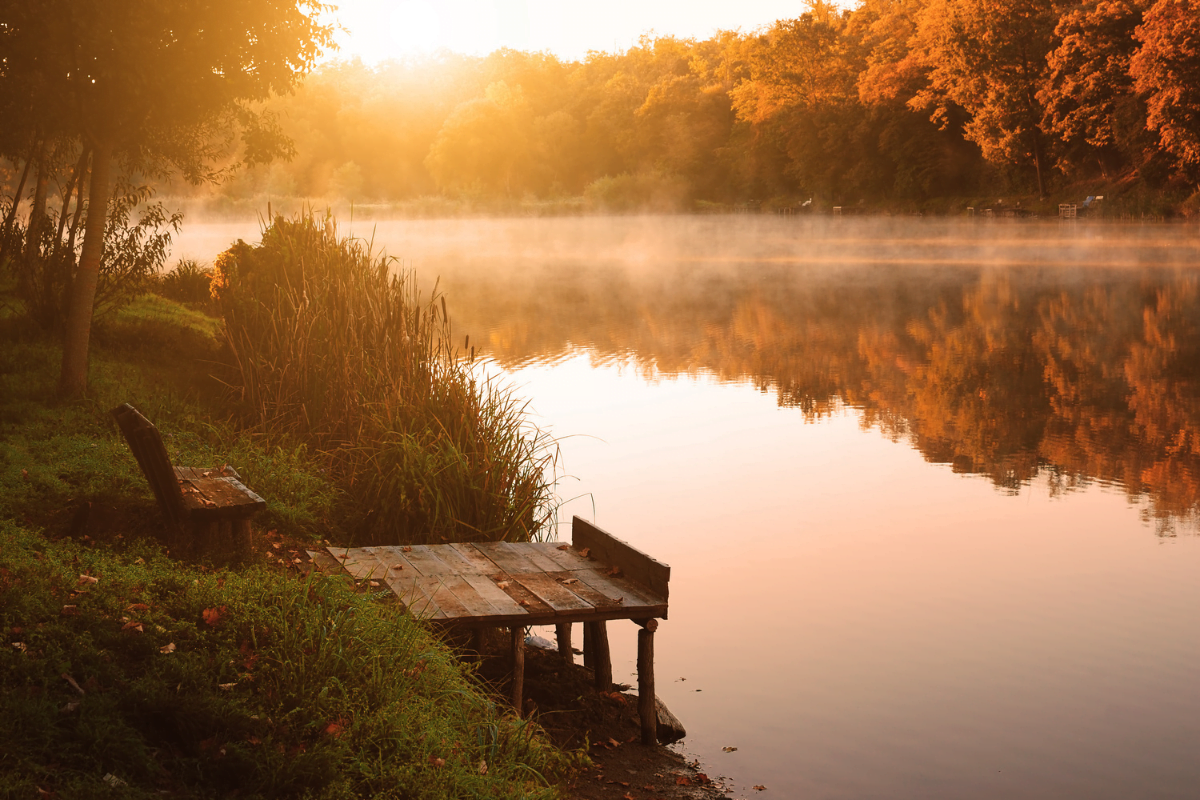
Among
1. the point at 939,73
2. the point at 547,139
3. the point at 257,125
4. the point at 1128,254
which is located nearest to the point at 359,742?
the point at 257,125

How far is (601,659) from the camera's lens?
20.2ft

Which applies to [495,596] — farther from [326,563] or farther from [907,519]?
[907,519]

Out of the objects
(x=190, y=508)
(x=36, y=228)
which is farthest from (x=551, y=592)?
(x=36, y=228)

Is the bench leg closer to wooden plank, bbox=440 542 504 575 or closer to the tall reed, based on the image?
wooden plank, bbox=440 542 504 575

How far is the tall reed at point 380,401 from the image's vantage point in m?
7.86

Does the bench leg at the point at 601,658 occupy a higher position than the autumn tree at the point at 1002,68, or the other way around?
the autumn tree at the point at 1002,68

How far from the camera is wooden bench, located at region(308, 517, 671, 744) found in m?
5.43

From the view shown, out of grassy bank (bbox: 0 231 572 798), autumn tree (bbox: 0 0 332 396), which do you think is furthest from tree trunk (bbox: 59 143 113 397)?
grassy bank (bbox: 0 231 572 798)

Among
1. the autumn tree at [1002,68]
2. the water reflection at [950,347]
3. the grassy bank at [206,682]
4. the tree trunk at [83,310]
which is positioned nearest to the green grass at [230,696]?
the grassy bank at [206,682]

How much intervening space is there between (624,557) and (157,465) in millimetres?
2348

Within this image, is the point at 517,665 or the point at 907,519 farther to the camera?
the point at 907,519

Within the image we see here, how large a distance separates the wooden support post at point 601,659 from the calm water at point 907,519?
1.39ft

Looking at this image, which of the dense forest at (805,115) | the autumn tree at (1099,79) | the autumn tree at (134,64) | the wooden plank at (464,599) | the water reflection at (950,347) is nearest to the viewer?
the wooden plank at (464,599)

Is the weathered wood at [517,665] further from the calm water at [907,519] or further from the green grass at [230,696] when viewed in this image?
the calm water at [907,519]
